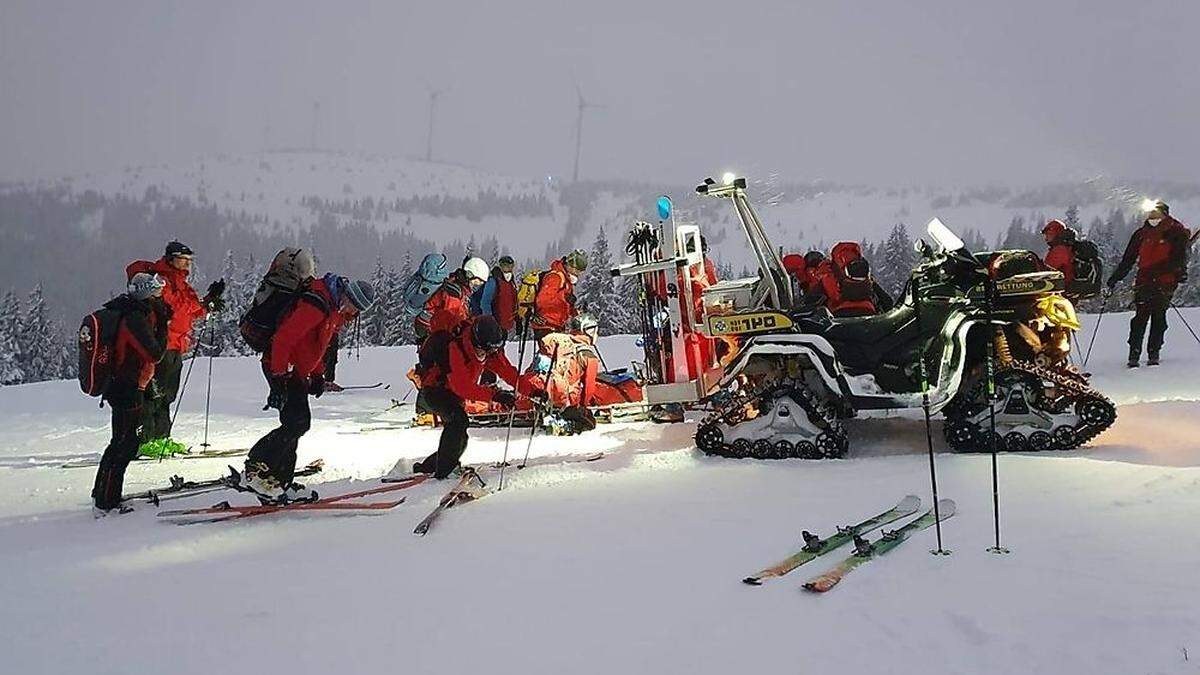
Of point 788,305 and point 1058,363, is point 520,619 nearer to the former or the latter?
point 788,305

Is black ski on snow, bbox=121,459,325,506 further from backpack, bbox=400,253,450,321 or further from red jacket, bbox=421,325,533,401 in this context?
backpack, bbox=400,253,450,321

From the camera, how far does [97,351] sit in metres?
5.80

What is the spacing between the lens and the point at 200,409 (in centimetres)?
1165

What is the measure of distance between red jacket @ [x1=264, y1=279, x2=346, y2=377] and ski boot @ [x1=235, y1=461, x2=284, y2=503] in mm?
653

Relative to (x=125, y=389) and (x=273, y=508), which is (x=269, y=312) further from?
(x=273, y=508)

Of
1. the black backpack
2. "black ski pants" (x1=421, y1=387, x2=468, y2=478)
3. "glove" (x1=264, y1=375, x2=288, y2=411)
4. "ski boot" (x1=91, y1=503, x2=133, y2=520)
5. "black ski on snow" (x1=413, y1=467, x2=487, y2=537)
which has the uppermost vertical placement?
the black backpack

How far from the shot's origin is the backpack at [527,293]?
10266mm

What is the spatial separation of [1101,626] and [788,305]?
13.7 feet

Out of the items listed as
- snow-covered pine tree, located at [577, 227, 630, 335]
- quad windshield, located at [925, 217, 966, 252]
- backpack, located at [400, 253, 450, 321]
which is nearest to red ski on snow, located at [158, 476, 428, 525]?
backpack, located at [400, 253, 450, 321]

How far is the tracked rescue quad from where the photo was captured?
5.98 m

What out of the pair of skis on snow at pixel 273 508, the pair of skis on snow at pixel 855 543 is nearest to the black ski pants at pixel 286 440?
the pair of skis on snow at pixel 273 508

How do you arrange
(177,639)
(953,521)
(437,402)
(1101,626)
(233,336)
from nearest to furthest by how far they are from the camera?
(1101,626), (177,639), (953,521), (437,402), (233,336)

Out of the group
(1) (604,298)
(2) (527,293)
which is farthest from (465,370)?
(1) (604,298)

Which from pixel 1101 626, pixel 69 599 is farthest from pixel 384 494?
pixel 1101 626
